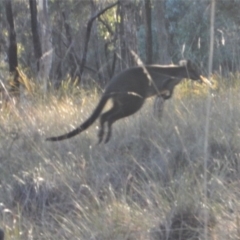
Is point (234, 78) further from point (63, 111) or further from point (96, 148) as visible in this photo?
point (96, 148)

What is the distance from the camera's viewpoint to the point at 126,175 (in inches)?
249

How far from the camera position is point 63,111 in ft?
28.4

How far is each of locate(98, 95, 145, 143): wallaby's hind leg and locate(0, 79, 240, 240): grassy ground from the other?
21 cm

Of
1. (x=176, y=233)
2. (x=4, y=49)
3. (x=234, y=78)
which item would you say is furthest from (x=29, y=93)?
(x=4, y=49)

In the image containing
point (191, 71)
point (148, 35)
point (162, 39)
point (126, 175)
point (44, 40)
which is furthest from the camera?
point (44, 40)

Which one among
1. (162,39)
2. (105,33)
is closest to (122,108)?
(162,39)

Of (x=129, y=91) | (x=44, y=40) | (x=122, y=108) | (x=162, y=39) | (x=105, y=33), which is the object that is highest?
(x=129, y=91)

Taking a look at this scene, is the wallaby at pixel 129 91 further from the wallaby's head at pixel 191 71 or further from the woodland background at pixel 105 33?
the woodland background at pixel 105 33

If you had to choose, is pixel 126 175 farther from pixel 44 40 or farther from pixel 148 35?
pixel 44 40

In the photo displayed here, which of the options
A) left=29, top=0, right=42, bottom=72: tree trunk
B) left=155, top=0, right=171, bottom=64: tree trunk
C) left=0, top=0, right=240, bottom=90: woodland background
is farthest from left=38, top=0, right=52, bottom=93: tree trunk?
left=155, top=0, right=171, bottom=64: tree trunk

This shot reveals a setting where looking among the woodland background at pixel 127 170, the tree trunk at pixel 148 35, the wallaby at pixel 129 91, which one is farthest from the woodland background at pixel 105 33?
the wallaby at pixel 129 91

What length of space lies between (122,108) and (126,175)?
89cm

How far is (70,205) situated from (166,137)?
4.45 feet

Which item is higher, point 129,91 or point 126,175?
point 129,91
